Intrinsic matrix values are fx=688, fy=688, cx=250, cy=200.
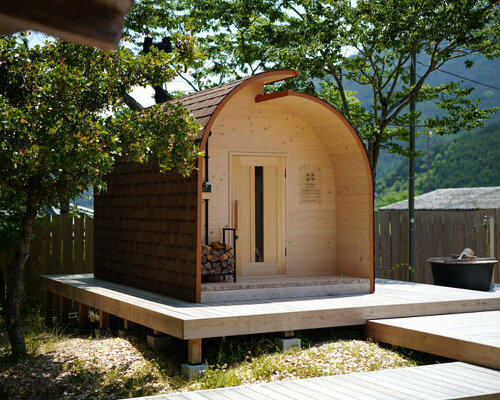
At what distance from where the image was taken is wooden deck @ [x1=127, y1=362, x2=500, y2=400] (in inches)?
223

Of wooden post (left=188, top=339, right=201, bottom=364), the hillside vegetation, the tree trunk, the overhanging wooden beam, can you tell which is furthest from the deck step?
the hillside vegetation

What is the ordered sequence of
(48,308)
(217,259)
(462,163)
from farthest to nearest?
(462,163), (48,308), (217,259)

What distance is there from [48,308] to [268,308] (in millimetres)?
4914

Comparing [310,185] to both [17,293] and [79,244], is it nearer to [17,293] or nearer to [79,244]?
[79,244]

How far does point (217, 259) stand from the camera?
930 centimetres

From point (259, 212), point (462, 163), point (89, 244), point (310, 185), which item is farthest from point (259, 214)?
point (462, 163)

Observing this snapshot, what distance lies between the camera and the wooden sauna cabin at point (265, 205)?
30.7 feet

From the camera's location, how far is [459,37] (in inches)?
500

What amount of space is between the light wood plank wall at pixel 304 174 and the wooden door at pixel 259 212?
4.6 inches

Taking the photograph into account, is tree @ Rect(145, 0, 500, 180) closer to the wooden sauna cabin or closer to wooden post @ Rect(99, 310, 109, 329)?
the wooden sauna cabin

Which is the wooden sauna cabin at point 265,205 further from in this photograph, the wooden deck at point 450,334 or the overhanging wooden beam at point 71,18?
the overhanging wooden beam at point 71,18

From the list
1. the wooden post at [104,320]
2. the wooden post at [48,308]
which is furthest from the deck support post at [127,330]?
the wooden post at [48,308]

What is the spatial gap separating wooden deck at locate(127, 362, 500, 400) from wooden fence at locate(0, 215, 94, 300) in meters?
6.51

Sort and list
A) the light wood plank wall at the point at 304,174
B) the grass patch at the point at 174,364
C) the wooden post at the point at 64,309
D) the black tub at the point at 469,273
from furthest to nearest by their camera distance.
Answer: the wooden post at the point at 64,309 < the black tub at the point at 469,273 < the light wood plank wall at the point at 304,174 < the grass patch at the point at 174,364
